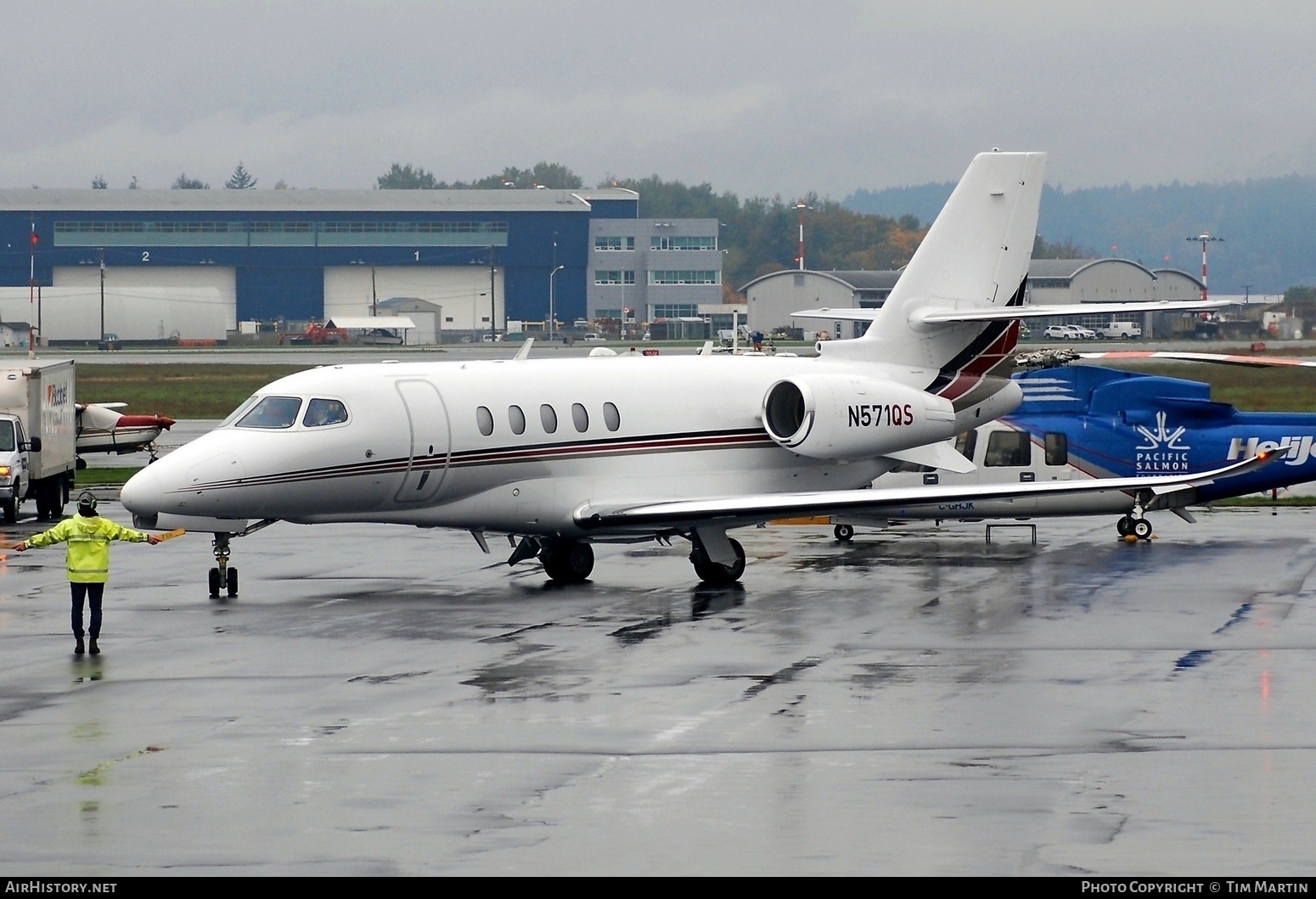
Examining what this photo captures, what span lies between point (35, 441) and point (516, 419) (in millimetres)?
13548

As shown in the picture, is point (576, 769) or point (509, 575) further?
point (509, 575)

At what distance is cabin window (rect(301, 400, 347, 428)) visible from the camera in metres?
22.1

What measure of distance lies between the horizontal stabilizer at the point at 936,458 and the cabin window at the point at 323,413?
26.4ft

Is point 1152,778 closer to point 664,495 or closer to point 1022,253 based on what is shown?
point 664,495

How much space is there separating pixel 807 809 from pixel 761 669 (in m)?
5.72

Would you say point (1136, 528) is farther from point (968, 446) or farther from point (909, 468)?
point (909, 468)

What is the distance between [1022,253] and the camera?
90.9ft

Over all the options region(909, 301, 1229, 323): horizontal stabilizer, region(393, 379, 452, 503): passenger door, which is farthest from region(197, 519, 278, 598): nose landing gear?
region(909, 301, 1229, 323): horizontal stabilizer

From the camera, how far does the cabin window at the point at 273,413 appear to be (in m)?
22.1

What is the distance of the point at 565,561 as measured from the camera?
24266mm

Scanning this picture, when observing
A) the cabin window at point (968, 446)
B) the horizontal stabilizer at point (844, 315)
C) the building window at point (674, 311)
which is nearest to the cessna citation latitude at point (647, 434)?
the horizontal stabilizer at point (844, 315)

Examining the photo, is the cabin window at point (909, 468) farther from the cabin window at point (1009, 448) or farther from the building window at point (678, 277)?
the building window at point (678, 277)

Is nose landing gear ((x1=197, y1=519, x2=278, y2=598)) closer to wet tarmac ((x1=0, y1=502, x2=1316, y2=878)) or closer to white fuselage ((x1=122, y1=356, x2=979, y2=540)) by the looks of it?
wet tarmac ((x1=0, y1=502, x2=1316, y2=878))

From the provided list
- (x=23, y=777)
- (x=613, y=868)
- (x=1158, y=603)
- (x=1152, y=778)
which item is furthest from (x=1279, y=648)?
(x=23, y=777)
